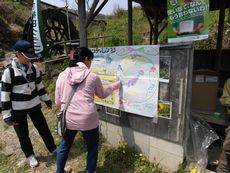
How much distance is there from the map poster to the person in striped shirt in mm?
1006

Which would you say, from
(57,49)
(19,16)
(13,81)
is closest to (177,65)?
(13,81)

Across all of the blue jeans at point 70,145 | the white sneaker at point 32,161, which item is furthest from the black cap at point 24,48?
the white sneaker at point 32,161

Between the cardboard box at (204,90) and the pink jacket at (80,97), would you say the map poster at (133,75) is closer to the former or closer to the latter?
the pink jacket at (80,97)

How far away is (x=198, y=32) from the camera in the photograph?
227 cm

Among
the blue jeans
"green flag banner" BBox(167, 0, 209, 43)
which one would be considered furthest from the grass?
"green flag banner" BBox(167, 0, 209, 43)

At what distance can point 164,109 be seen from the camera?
2.58 metres

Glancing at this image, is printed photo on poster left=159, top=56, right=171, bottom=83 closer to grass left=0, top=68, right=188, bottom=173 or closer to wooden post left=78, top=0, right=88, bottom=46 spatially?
grass left=0, top=68, right=188, bottom=173

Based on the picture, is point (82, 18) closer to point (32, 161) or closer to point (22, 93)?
point (22, 93)

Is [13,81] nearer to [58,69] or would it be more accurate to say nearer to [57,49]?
[58,69]

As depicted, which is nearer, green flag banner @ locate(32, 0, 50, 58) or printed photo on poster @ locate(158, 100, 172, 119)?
printed photo on poster @ locate(158, 100, 172, 119)

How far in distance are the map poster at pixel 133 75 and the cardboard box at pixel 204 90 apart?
0.92 metres

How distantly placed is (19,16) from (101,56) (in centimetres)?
1527

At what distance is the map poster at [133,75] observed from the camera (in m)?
2.63

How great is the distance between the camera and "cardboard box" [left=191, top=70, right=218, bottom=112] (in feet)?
10.3
